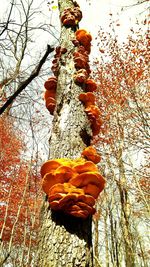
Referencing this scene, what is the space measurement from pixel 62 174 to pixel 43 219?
300mm

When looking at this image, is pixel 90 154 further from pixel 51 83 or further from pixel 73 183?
pixel 51 83

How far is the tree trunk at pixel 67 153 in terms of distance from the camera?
1199mm

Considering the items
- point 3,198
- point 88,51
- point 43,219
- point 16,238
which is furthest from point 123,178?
point 16,238

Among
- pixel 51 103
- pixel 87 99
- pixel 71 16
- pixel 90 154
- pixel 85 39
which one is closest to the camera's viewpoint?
pixel 90 154

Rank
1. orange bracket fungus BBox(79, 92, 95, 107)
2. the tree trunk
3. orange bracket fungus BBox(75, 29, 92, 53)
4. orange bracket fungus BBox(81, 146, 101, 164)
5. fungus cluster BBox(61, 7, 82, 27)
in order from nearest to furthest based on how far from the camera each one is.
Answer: the tree trunk < orange bracket fungus BBox(81, 146, 101, 164) < orange bracket fungus BBox(79, 92, 95, 107) < orange bracket fungus BBox(75, 29, 92, 53) < fungus cluster BBox(61, 7, 82, 27)

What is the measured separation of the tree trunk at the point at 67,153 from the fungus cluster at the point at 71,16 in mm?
54

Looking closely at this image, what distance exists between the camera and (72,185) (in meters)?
1.27

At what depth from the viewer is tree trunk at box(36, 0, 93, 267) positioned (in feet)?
3.93

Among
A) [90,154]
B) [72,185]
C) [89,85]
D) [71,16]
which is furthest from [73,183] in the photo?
[71,16]

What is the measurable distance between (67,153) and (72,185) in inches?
14.1

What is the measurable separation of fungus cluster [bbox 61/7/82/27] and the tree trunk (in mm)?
54

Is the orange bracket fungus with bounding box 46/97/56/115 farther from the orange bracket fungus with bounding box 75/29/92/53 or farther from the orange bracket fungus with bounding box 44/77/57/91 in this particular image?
the orange bracket fungus with bounding box 75/29/92/53

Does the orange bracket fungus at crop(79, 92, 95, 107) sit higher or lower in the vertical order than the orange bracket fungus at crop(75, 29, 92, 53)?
lower

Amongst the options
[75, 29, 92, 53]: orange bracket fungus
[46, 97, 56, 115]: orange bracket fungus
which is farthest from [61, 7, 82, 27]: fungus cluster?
[46, 97, 56, 115]: orange bracket fungus
